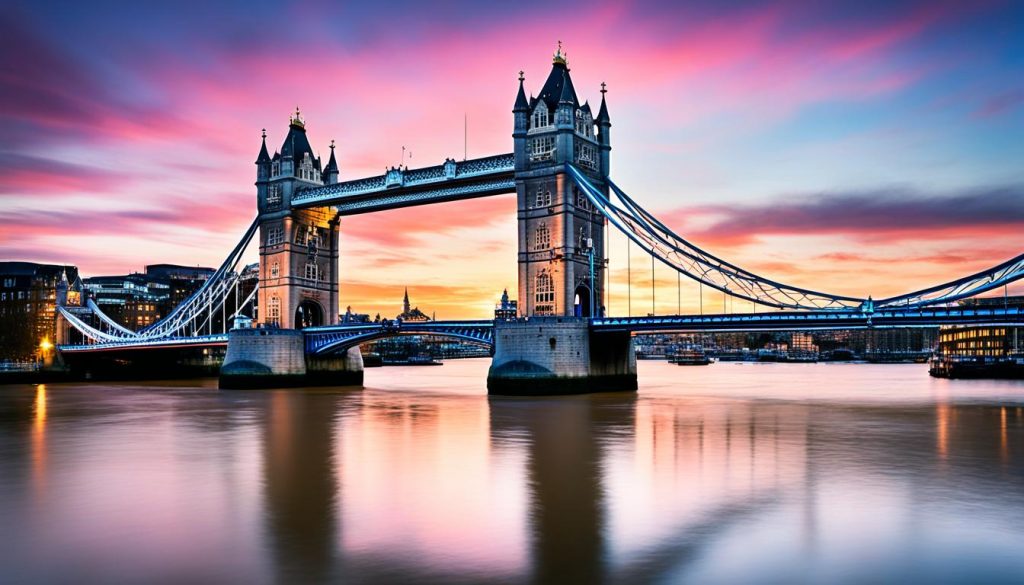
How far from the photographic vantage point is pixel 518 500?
16.2m

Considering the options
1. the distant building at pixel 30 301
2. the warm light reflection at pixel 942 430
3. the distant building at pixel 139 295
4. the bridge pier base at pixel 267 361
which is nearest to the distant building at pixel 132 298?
the distant building at pixel 139 295

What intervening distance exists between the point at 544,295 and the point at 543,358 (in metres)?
4.49

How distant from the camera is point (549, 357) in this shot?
42.1m

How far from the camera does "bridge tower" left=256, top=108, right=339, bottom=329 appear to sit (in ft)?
195

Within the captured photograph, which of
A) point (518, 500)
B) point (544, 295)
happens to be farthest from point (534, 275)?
point (518, 500)

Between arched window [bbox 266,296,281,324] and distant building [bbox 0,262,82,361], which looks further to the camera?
distant building [bbox 0,262,82,361]

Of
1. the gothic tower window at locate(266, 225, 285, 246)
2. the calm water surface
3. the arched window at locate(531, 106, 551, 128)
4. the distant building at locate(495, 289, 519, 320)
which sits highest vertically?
the arched window at locate(531, 106, 551, 128)

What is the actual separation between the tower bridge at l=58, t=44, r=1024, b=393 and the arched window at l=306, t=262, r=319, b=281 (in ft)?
0.26

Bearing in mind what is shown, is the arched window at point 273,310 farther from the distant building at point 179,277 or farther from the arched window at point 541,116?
the distant building at point 179,277

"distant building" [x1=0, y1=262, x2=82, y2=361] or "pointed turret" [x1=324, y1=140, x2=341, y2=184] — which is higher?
"pointed turret" [x1=324, y1=140, x2=341, y2=184]

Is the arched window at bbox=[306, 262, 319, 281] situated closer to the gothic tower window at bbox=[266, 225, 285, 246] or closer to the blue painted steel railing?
the gothic tower window at bbox=[266, 225, 285, 246]

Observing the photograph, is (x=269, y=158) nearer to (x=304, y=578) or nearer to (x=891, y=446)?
(x=891, y=446)

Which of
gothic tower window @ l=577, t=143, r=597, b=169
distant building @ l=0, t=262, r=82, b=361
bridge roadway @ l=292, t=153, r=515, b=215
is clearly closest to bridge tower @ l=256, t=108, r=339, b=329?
bridge roadway @ l=292, t=153, r=515, b=215

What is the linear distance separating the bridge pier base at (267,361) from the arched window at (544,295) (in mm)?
19197
